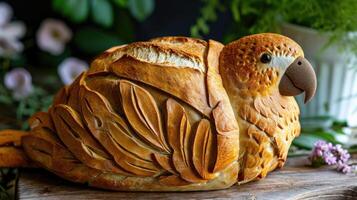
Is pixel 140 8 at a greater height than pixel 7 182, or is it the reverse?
pixel 140 8

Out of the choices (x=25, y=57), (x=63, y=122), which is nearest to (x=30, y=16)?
(x=25, y=57)

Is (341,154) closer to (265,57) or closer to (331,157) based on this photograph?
(331,157)

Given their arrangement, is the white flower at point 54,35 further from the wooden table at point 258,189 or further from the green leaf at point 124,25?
the wooden table at point 258,189

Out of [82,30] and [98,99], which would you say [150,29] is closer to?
[82,30]

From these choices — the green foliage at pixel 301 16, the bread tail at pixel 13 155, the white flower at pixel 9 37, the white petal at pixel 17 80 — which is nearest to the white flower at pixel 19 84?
the white petal at pixel 17 80

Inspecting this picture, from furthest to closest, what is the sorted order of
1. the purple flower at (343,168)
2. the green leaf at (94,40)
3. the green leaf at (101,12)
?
the green leaf at (94,40)
the green leaf at (101,12)
the purple flower at (343,168)

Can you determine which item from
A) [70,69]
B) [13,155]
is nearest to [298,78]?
[13,155]
